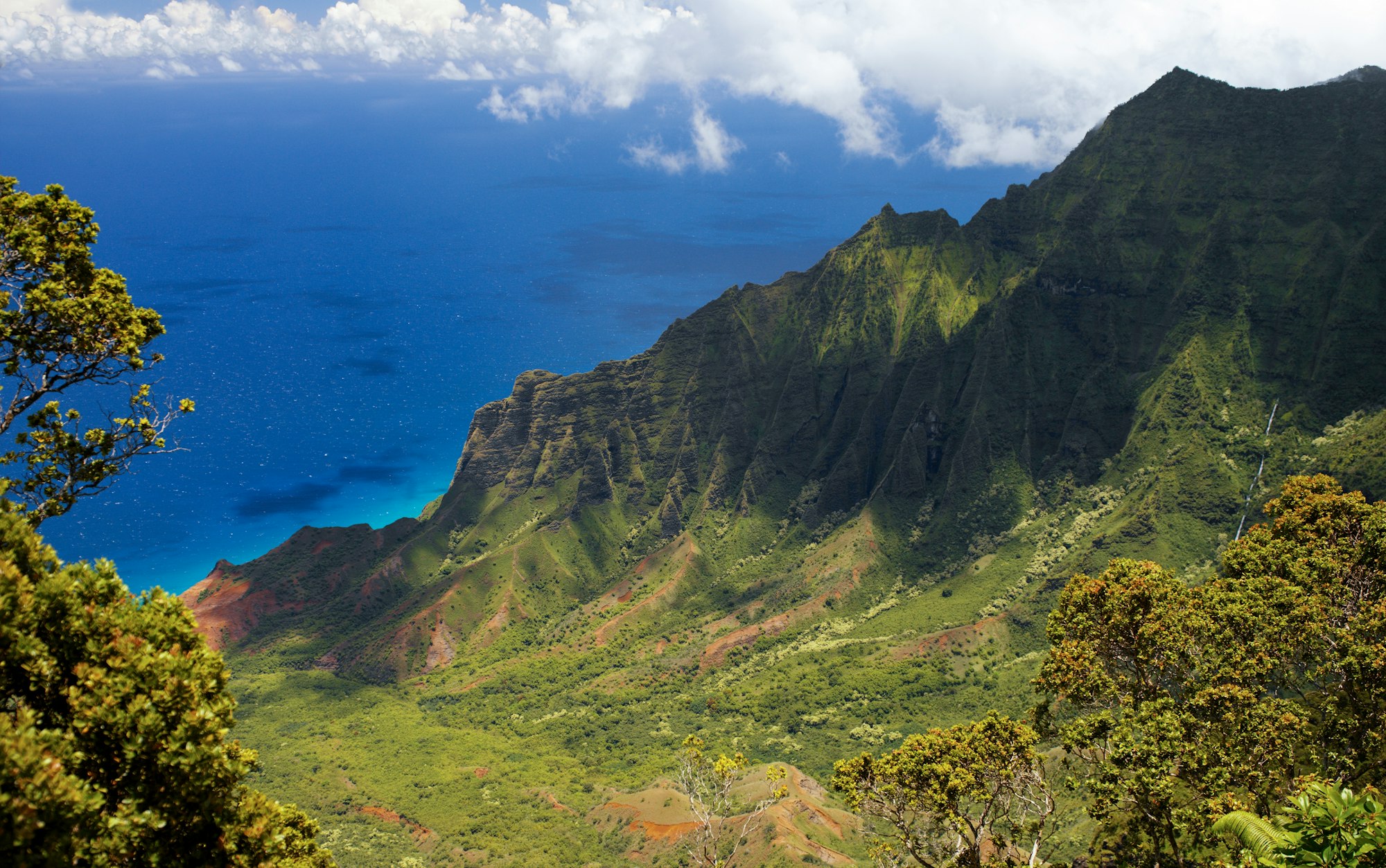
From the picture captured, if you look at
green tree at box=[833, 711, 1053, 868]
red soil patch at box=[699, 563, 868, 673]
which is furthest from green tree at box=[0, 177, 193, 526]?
red soil patch at box=[699, 563, 868, 673]

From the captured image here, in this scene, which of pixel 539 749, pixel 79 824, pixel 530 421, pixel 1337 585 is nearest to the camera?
pixel 79 824

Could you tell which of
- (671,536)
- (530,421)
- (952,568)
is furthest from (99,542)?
(952,568)

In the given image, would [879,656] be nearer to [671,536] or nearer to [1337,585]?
[671,536]

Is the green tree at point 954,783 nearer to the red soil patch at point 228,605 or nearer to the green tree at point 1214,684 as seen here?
the green tree at point 1214,684

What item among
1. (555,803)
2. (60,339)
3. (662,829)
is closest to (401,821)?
(555,803)

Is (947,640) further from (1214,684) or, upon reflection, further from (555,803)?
(1214,684)

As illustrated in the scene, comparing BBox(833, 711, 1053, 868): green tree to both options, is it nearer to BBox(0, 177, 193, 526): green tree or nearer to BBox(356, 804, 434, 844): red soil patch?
BBox(0, 177, 193, 526): green tree
